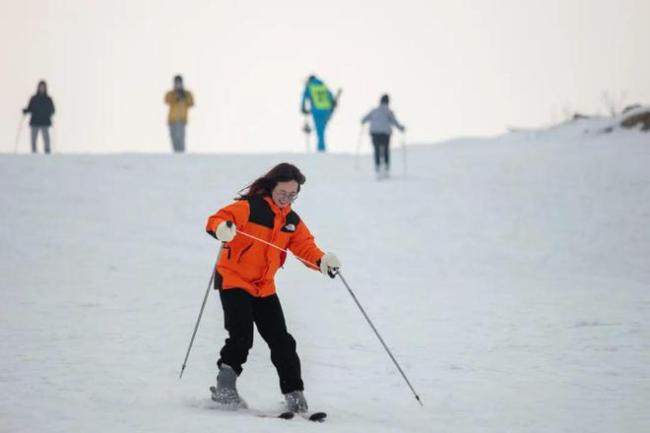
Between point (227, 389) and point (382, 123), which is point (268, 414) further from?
point (382, 123)

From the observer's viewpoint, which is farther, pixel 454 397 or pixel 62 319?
pixel 62 319

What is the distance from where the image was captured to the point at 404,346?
766 cm

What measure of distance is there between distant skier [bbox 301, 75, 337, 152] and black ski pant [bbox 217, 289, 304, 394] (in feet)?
45.2

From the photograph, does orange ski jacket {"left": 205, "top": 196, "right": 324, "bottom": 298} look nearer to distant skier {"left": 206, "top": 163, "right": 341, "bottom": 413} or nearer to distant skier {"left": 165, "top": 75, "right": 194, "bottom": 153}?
distant skier {"left": 206, "top": 163, "right": 341, "bottom": 413}

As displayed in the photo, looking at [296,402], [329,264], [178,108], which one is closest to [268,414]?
[296,402]

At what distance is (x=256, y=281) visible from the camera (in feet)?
17.8

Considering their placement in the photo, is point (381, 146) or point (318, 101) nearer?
point (381, 146)

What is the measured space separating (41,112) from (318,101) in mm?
5520

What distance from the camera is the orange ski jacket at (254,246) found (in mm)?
5344

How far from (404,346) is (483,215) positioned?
7047 mm

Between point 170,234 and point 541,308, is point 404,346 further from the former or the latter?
point 170,234

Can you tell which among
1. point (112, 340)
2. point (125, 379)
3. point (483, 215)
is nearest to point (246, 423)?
point (125, 379)

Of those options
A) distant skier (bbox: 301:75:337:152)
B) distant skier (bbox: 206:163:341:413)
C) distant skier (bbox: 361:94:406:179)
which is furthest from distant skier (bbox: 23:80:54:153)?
distant skier (bbox: 206:163:341:413)

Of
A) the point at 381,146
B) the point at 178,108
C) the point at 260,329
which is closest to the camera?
the point at 260,329
